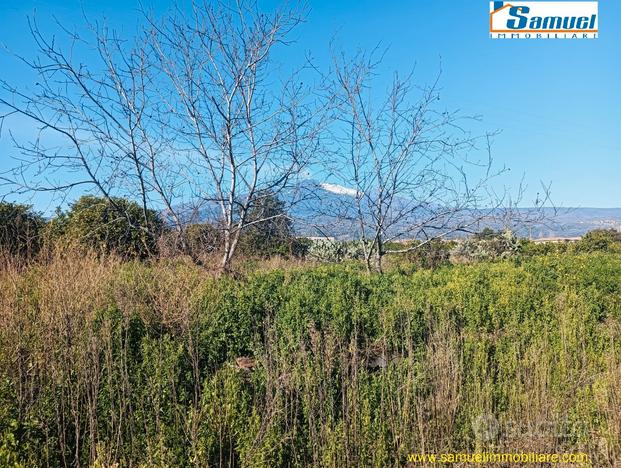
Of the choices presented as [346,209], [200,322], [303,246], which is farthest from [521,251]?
[200,322]

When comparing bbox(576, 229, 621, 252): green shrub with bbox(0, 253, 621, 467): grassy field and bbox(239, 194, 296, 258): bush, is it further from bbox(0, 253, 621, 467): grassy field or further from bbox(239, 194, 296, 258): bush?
bbox(239, 194, 296, 258): bush

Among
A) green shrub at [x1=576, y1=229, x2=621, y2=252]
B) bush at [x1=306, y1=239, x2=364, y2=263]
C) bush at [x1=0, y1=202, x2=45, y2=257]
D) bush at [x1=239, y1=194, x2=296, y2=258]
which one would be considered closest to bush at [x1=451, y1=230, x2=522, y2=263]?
bush at [x1=306, y1=239, x2=364, y2=263]

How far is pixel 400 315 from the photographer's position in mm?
4812

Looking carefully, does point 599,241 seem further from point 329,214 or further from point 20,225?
point 20,225

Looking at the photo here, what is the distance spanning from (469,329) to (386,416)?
209 cm

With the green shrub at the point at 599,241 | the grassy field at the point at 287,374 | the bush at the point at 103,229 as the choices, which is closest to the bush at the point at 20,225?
the bush at the point at 103,229

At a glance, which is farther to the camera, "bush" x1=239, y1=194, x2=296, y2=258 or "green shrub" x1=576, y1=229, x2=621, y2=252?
"green shrub" x1=576, y1=229, x2=621, y2=252

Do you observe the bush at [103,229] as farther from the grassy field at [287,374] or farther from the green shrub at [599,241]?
the green shrub at [599,241]

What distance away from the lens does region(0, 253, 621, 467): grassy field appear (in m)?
2.94

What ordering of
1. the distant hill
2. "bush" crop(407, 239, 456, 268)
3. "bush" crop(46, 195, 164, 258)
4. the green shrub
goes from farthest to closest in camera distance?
the green shrub → "bush" crop(407, 239, 456, 268) → "bush" crop(46, 195, 164, 258) → the distant hill

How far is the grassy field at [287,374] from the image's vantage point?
2943mm

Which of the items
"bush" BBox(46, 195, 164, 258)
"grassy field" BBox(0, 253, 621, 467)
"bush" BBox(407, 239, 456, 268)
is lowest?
"grassy field" BBox(0, 253, 621, 467)

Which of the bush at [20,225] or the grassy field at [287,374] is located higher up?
the bush at [20,225]

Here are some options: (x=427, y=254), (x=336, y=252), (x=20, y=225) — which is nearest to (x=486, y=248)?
(x=427, y=254)
